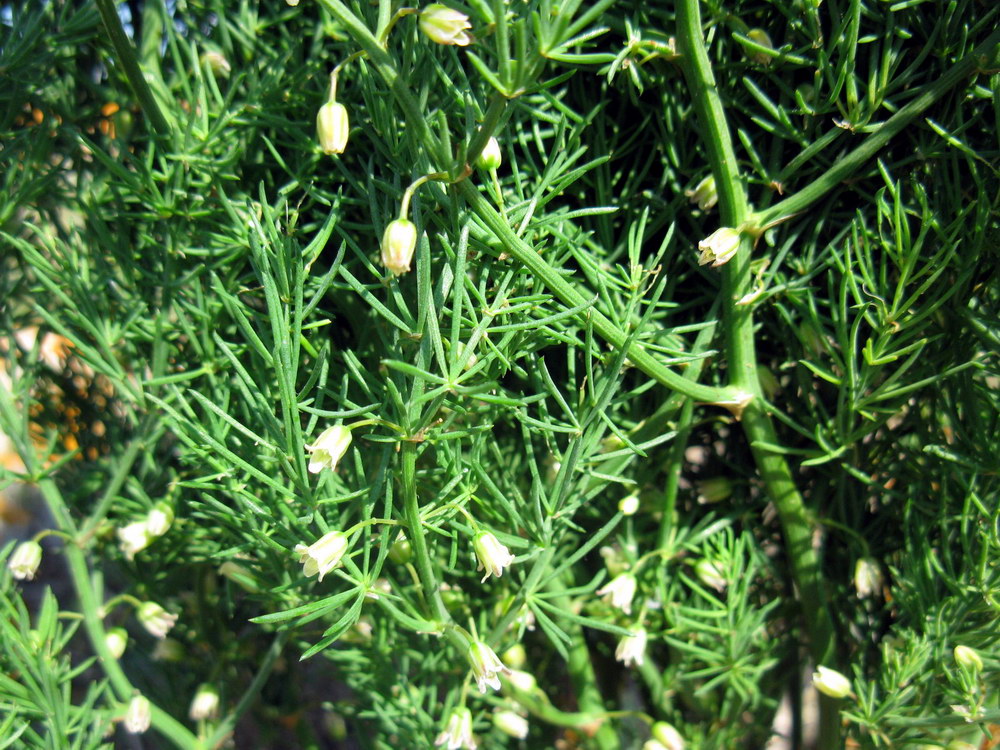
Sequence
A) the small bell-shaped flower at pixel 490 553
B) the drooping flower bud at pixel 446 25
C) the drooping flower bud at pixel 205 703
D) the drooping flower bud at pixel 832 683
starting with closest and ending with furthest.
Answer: the drooping flower bud at pixel 446 25
the small bell-shaped flower at pixel 490 553
the drooping flower bud at pixel 832 683
the drooping flower bud at pixel 205 703

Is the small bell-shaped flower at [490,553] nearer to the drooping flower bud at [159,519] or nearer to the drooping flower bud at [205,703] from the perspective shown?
the drooping flower bud at [159,519]

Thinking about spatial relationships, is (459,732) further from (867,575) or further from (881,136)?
(881,136)

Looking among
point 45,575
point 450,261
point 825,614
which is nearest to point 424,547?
point 450,261

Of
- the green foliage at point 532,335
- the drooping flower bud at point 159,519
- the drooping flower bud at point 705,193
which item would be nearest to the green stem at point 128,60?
the green foliage at point 532,335

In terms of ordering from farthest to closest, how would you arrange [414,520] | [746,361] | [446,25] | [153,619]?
[153,619]
[746,361]
[414,520]
[446,25]

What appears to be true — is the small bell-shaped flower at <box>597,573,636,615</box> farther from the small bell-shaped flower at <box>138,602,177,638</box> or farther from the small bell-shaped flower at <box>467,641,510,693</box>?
the small bell-shaped flower at <box>138,602,177,638</box>

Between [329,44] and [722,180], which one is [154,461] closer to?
[329,44]

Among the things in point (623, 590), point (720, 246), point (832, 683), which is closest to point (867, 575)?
point (832, 683)
